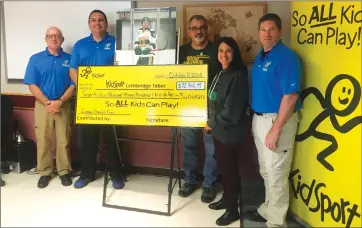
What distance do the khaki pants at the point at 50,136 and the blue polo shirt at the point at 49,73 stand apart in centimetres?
14

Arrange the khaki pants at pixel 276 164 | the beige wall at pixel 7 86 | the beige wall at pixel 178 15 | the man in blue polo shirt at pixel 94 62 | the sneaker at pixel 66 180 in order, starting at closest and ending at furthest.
→ the khaki pants at pixel 276 164 → the beige wall at pixel 178 15 → the man in blue polo shirt at pixel 94 62 → the sneaker at pixel 66 180 → the beige wall at pixel 7 86

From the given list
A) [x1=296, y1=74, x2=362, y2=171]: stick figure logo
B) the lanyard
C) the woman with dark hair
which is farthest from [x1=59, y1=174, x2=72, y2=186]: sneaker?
[x1=296, y1=74, x2=362, y2=171]: stick figure logo

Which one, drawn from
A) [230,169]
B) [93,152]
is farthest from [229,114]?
[93,152]

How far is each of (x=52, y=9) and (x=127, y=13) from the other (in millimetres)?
881

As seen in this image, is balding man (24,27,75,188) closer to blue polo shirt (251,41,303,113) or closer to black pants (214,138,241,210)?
black pants (214,138,241,210)

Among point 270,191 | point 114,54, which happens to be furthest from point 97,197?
point 270,191

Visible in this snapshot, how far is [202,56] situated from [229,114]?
584 millimetres

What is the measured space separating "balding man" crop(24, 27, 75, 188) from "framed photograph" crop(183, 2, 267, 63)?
3.62 ft

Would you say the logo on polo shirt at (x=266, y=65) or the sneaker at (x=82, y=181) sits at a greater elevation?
the logo on polo shirt at (x=266, y=65)

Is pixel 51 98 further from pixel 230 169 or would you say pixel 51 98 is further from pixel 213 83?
pixel 230 169

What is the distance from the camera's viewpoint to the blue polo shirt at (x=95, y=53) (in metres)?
2.30

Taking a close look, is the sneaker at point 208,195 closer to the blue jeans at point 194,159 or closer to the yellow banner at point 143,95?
the blue jeans at point 194,159

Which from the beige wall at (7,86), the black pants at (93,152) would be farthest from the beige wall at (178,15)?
the black pants at (93,152)

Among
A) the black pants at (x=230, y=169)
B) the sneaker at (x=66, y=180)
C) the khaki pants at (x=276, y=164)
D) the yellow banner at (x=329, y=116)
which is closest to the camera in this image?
the yellow banner at (x=329, y=116)
